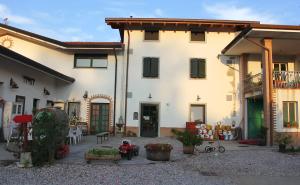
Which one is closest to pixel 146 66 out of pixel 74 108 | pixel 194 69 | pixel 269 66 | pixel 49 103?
pixel 194 69

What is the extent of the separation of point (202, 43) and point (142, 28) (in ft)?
12.1

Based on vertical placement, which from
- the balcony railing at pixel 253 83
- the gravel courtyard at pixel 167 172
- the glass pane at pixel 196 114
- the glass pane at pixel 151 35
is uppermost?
the glass pane at pixel 151 35

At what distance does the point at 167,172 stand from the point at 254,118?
12251 mm

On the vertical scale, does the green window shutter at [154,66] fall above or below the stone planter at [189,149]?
above

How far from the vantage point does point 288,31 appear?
600 inches

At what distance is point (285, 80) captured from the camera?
17234 millimetres

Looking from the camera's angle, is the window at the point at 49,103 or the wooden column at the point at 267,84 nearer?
the wooden column at the point at 267,84

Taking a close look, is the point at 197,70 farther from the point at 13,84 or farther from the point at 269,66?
the point at 13,84

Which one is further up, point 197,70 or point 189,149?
point 197,70

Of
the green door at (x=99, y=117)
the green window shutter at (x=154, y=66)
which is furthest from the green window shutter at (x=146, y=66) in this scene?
the green door at (x=99, y=117)

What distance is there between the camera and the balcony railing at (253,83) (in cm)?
1756

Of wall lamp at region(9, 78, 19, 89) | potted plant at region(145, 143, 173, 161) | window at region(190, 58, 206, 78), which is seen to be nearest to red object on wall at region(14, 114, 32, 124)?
potted plant at region(145, 143, 173, 161)

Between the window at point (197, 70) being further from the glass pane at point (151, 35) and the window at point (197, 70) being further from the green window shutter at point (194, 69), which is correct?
the glass pane at point (151, 35)

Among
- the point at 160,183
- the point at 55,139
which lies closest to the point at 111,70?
the point at 55,139
